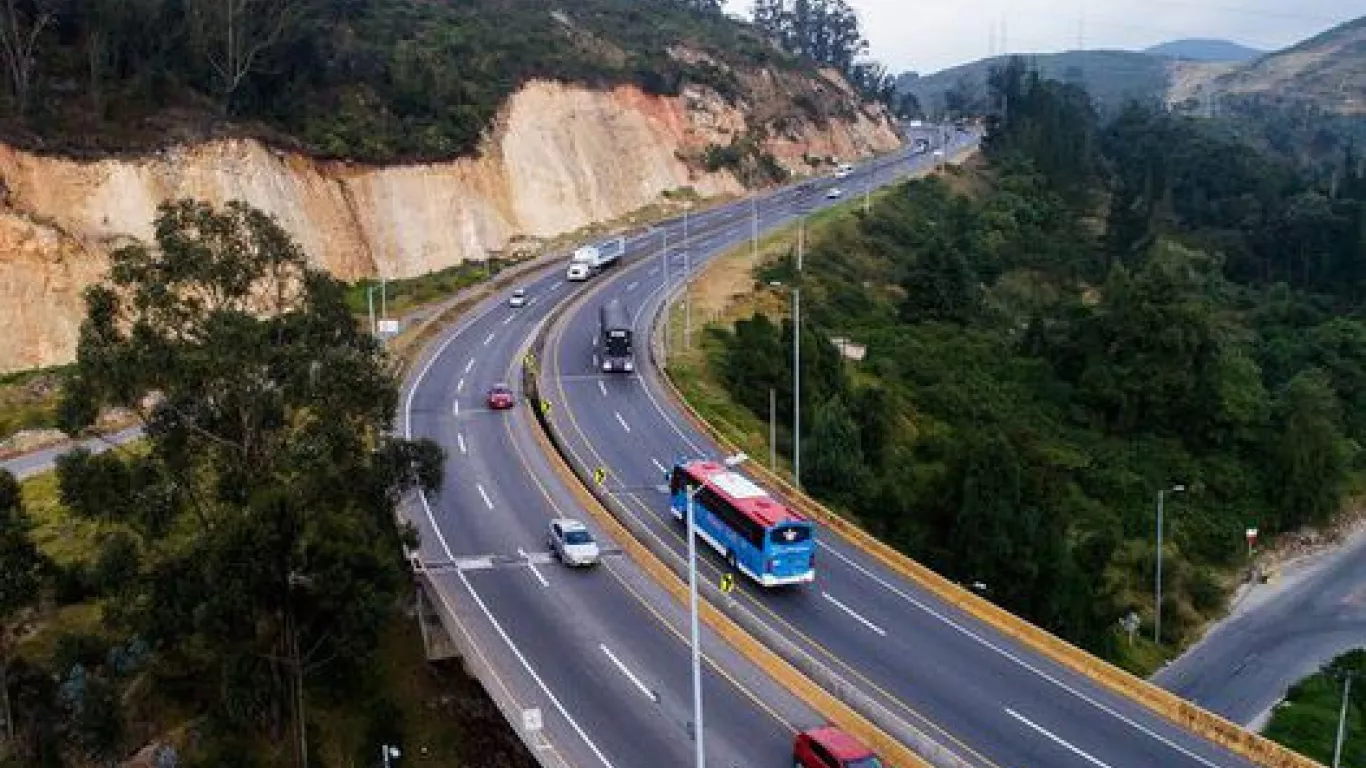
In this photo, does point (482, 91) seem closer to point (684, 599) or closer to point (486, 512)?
point (486, 512)

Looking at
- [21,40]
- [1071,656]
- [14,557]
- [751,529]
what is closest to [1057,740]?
[1071,656]

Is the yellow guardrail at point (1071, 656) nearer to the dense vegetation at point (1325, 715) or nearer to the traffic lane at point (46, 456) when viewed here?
the dense vegetation at point (1325, 715)

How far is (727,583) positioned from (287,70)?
207 feet

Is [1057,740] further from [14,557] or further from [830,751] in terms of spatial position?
[14,557]

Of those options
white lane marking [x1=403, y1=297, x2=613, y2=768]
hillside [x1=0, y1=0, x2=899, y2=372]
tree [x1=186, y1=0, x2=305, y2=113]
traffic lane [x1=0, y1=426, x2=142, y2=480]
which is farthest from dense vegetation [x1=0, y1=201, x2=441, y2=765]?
tree [x1=186, y1=0, x2=305, y2=113]

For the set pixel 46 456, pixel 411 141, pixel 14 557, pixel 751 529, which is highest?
pixel 411 141

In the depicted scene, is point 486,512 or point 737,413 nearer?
point 486,512

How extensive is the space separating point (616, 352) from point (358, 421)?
104 ft

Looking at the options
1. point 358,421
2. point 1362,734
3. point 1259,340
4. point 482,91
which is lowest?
point 1362,734

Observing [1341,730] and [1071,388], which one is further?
[1071,388]

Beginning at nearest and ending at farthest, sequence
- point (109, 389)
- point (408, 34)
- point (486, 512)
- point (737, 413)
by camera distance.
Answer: point (109, 389) → point (486, 512) → point (737, 413) → point (408, 34)

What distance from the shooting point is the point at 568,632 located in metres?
34.0

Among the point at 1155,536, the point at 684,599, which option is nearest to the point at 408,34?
the point at 1155,536

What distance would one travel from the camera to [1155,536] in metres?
66.5
